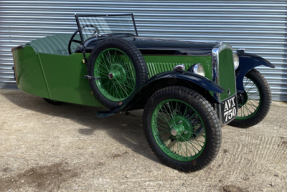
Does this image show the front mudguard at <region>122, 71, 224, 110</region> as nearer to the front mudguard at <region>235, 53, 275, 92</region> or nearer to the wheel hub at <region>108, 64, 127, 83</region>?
the wheel hub at <region>108, 64, 127, 83</region>

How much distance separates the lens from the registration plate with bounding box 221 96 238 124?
10.6 ft

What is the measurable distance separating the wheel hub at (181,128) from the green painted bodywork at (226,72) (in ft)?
1.60

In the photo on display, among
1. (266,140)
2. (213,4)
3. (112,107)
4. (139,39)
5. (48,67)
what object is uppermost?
(213,4)

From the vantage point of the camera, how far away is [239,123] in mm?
4164

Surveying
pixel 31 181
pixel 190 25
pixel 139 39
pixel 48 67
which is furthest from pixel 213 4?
pixel 31 181

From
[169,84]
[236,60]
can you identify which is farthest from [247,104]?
[169,84]

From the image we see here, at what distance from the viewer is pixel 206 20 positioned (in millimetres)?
5492

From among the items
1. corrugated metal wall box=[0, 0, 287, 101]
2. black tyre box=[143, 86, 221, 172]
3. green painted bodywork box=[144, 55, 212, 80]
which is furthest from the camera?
corrugated metal wall box=[0, 0, 287, 101]

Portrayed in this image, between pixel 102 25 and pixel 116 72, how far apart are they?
0.95 meters

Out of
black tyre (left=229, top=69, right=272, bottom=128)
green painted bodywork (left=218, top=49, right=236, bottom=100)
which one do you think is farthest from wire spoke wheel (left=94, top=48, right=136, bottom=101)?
black tyre (left=229, top=69, right=272, bottom=128)

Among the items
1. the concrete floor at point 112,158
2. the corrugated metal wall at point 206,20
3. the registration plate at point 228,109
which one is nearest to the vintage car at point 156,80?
the registration plate at point 228,109

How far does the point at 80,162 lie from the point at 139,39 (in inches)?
65.5

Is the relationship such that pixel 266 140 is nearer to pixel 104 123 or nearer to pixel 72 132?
pixel 104 123

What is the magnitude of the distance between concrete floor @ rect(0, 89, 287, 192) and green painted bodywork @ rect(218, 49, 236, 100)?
65 cm
